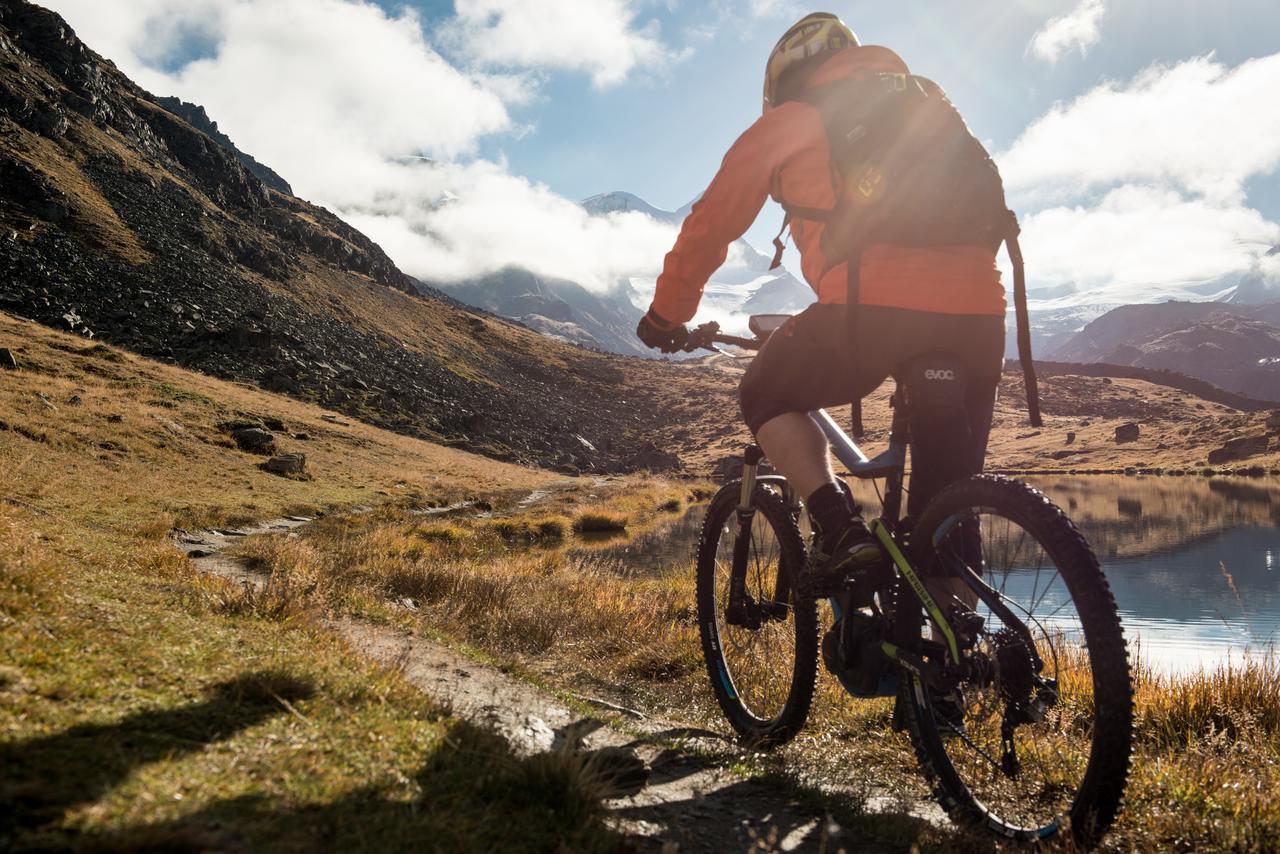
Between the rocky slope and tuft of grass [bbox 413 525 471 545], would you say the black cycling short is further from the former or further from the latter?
the rocky slope

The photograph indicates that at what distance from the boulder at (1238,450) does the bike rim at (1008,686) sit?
Answer: 72751 mm

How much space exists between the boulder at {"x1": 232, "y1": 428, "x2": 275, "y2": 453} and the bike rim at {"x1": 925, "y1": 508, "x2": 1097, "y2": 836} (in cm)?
2949

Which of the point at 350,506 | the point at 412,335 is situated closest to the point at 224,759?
the point at 350,506

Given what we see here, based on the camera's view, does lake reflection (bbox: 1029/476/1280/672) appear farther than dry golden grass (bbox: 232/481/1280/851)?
Yes

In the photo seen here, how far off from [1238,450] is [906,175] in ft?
256

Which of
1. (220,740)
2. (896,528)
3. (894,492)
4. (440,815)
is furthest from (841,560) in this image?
(220,740)

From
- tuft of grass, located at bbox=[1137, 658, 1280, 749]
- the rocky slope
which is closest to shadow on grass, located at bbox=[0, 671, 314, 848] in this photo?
tuft of grass, located at bbox=[1137, 658, 1280, 749]

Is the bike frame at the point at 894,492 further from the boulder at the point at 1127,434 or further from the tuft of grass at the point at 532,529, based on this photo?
the boulder at the point at 1127,434

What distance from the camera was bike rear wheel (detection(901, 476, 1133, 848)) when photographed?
2.22 metres

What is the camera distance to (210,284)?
56094mm

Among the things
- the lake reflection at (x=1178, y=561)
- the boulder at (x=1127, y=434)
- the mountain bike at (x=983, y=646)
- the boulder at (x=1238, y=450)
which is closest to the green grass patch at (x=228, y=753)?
the mountain bike at (x=983, y=646)

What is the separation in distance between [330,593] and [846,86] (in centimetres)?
561

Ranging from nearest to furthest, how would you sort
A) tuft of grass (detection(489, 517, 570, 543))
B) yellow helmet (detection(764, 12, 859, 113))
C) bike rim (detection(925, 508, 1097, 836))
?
bike rim (detection(925, 508, 1097, 836)) → yellow helmet (detection(764, 12, 859, 113)) → tuft of grass (detection(489, 517, 570, 543))

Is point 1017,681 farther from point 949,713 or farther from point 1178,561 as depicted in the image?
point 1178,561
